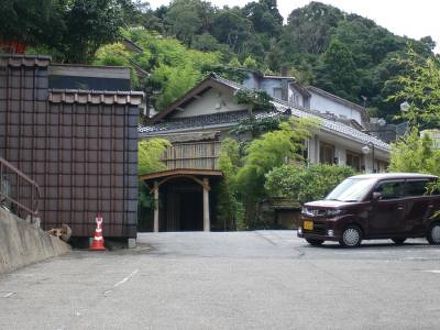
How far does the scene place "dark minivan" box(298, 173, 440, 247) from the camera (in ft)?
59.8

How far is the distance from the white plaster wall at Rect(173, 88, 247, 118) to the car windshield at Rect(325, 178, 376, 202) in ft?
61.6

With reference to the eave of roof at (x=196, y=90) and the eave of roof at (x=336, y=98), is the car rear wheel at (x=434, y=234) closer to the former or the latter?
the eave of roof at (x=196, y=90)

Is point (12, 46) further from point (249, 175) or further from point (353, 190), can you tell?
point (249, 175)

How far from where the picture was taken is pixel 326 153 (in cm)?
3925

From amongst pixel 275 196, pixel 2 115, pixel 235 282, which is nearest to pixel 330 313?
pixel 235 282

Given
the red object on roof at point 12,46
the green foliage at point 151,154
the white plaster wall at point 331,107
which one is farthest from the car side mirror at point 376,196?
the white plaster wall at point 331,107

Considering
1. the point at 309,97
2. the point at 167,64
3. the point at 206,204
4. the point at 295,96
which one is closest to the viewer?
the point at 206,204

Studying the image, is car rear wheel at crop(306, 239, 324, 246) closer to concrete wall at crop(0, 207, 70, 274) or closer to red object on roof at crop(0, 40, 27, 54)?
concrete wall at crop(0, 207, 70, 274)

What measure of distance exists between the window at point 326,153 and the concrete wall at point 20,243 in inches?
993

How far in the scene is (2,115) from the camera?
17.3 m

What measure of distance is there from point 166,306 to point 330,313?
1.87m

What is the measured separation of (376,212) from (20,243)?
30.7 feet

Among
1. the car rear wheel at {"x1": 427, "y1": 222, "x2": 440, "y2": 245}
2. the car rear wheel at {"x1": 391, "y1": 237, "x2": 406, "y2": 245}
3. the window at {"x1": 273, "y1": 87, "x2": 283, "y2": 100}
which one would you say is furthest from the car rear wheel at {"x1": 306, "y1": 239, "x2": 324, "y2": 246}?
the window at {"x1": 273, "y1": 87, "x2": 283, "y2": 100}

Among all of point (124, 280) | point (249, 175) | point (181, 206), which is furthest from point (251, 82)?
point (124, 280)
